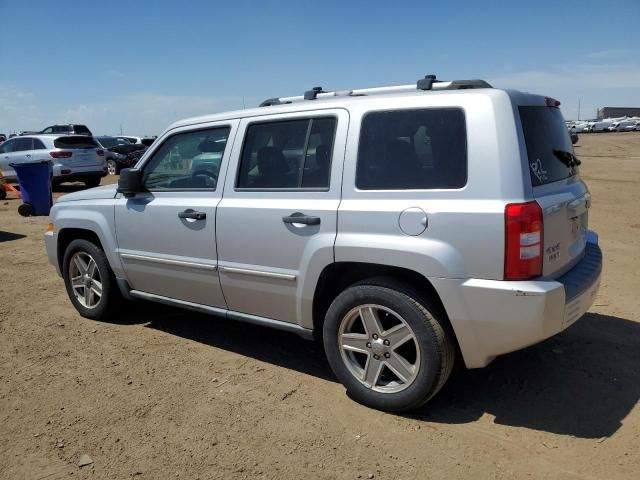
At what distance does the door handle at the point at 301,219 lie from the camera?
3.45m

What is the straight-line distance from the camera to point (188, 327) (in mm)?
5062

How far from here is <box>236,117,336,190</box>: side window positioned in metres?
3.58

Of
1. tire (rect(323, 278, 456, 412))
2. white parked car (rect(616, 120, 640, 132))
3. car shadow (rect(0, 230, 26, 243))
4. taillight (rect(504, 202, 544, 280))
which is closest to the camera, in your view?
taillight (rect(504, 202, 544, 280))

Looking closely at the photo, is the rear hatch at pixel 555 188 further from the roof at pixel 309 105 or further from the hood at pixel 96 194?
the hood at pixel 96 194

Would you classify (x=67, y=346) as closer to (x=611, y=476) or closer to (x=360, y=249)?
(x=360, y=249)

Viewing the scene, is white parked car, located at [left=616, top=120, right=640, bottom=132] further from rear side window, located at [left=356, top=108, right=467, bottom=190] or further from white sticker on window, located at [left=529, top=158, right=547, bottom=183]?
rear side window, located at [left=356, top=108, right=467, bottom=190]

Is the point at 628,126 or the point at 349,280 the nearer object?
the point at 349,280

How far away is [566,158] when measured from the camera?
3551 millimetres

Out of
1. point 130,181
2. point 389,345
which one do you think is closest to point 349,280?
point 389,345

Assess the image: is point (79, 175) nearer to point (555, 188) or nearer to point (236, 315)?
point (236, 315)

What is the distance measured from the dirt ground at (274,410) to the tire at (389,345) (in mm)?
157

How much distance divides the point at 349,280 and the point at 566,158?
1589 millimetres

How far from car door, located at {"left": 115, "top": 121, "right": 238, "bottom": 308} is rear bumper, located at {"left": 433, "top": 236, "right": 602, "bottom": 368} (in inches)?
72.1

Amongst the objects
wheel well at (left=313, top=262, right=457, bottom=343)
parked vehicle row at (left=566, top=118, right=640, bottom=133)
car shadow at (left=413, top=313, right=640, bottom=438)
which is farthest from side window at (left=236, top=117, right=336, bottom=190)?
parked vehicle row at (left=566, top=118, right=640, bottom=133)
